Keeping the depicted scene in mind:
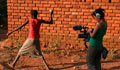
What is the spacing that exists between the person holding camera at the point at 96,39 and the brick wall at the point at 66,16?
8.08 feet

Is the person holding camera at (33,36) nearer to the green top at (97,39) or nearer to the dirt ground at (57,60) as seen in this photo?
the dirt ground at (57,60)

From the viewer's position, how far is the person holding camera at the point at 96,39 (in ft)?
10.8

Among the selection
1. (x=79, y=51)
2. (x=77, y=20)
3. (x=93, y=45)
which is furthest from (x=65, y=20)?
(x=93, y=45)

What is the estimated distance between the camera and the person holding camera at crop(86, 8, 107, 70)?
3307mm

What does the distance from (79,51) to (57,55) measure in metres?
0.80

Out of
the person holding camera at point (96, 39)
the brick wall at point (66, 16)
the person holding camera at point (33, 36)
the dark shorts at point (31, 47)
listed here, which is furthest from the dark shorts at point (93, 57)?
the brick wall at point (66, 16)

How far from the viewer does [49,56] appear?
5402 mm

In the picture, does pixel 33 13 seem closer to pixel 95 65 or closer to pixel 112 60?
pixel 95 65

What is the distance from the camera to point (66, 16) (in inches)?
234

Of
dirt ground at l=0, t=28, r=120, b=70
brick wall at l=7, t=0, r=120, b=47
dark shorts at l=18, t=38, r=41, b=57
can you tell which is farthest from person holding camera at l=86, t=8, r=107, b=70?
brick wall at l=7, t=0, r=120, b=47

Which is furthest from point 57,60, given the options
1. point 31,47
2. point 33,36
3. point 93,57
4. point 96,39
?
point 96,39

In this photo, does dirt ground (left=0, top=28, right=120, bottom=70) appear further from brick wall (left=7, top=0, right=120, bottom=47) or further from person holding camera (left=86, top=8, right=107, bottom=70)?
person holding camera (left=86, top=8, right=107, bottom=70)

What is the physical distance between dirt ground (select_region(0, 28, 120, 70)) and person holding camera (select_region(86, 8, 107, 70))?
46.1 inches

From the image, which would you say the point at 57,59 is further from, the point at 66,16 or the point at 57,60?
the point at 66,16
